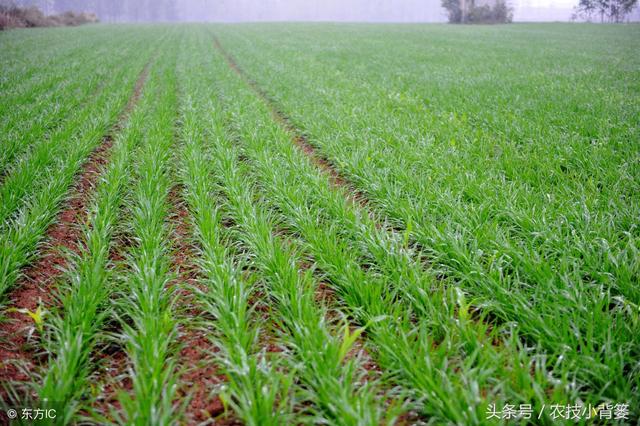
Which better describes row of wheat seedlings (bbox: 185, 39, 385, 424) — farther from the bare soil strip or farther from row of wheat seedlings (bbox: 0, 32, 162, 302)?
row of wheat seedlings (bbox: 0, 32, 162, 302)

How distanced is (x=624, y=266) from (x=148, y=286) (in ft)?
10.7

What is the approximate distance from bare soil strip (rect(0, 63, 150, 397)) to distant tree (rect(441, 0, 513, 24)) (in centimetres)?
6386

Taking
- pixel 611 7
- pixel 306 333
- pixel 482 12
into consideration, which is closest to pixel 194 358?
pixel 306 333

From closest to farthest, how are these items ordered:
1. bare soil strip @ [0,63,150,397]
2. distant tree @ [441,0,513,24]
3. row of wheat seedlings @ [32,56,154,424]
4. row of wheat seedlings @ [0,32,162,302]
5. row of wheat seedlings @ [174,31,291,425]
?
row of wheat seedlings @ [174,31,291,425], row of wheat seedlings @ [32,56,154,424], bare soil strip @ [0,63,150,397], row of wheat seedlings @ [0,32,162,302], distant tree @ [441,0,513,24]

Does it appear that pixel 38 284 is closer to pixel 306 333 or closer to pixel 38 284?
pixel 38 284

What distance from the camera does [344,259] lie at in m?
3.15

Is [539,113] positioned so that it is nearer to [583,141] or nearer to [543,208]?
[583,141]

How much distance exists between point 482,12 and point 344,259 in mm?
65350

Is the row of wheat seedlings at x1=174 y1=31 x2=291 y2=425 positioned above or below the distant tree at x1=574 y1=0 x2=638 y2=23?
below

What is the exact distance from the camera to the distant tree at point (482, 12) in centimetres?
5716

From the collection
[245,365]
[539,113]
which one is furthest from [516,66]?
[245,365]

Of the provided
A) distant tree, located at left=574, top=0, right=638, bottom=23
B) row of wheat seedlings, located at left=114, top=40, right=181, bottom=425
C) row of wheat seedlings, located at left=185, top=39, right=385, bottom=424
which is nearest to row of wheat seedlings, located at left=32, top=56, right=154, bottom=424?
row of wheat seedlings, located at left=114, top=40, right=181, bottom=425

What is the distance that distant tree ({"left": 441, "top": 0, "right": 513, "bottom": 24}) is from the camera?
57156 millimetres

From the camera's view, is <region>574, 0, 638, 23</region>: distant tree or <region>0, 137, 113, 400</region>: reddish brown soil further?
<region>574, 0, 638, 23</region>: distant tree
